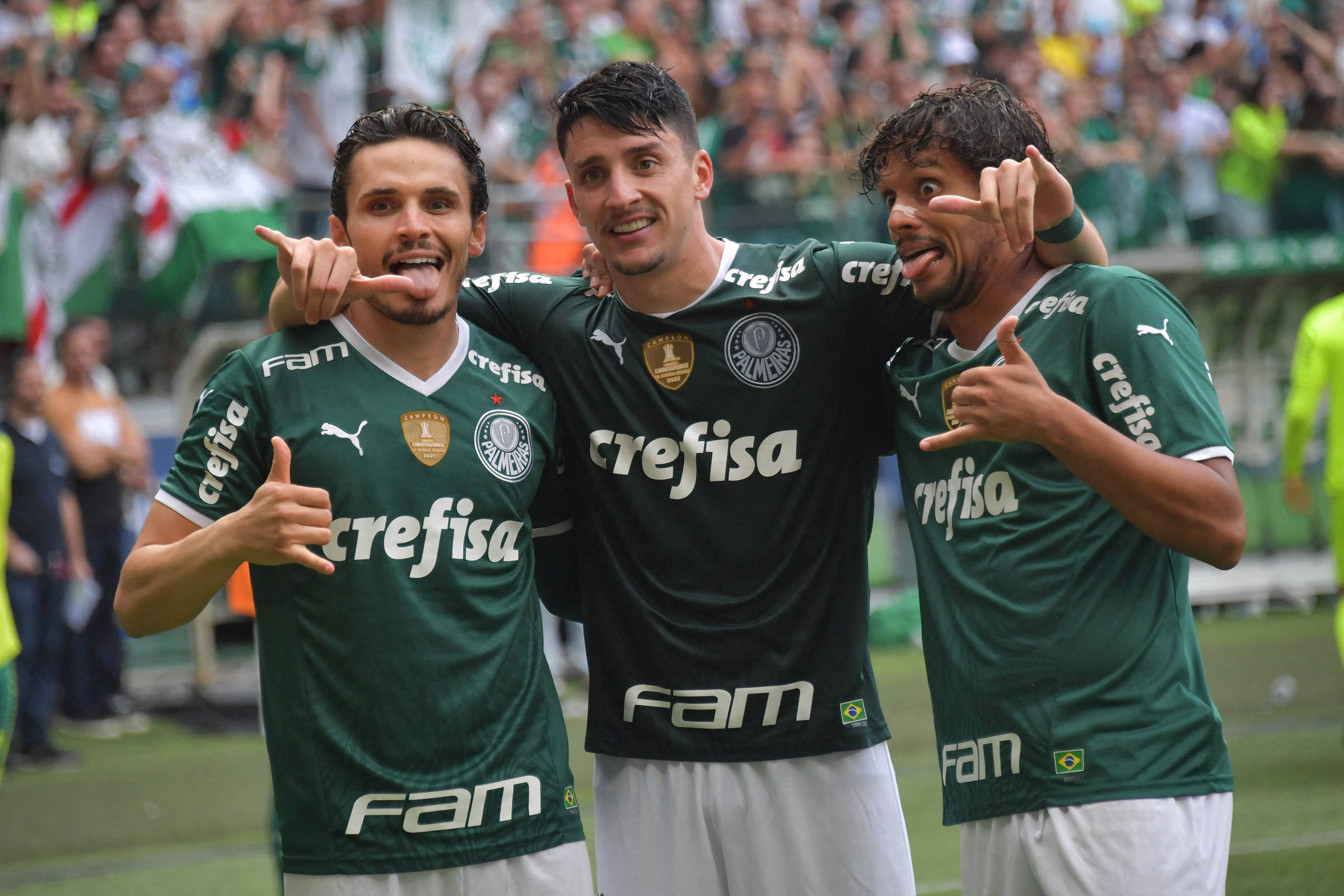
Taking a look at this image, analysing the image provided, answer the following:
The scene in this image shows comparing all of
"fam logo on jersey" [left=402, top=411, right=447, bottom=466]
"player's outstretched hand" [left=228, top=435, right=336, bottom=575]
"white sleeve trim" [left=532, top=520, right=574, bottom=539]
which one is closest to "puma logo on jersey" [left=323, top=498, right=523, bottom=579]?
"fam logo on jersey" [left=402, top=411, right=447, bottom=466]

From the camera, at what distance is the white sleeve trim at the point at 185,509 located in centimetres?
304

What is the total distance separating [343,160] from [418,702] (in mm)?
1256

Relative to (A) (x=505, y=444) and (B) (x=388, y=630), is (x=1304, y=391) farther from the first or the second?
(B) (x=388, y=630)

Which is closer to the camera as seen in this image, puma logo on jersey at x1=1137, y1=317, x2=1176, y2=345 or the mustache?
puma logo on jersey at x1=1137, y1=317, x2=1176, y2=345

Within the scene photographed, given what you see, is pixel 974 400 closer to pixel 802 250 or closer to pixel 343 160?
pixel 802 250

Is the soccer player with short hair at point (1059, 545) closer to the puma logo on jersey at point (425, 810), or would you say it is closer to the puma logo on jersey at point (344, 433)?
the puma logo on jersey at point (425, 810)

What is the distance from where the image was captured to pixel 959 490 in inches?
121

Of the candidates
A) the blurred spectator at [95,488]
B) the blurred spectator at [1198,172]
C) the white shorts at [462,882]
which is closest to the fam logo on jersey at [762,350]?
the white shorts at [462,882]

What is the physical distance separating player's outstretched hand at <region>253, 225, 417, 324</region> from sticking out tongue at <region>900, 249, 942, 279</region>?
1.09 m

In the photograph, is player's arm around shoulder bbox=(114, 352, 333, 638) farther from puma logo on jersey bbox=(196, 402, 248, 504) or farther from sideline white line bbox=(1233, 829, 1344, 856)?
sideline white line bbox=(1233, 829, 1344, 856)

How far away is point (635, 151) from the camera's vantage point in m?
3.42

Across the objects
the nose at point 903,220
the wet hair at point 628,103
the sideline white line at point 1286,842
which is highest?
the wet hair at point 628,103

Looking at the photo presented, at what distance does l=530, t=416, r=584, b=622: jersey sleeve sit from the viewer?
349cm

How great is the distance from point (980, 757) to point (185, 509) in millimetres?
1753
